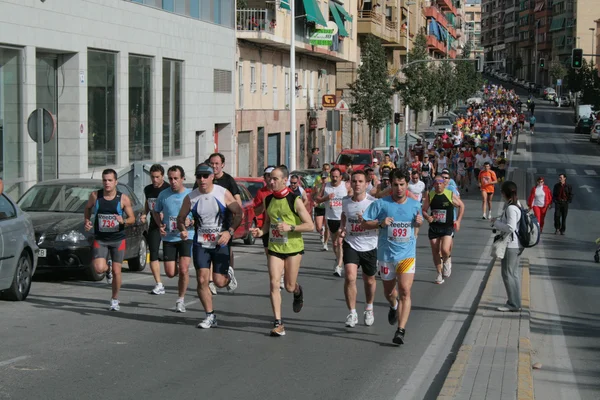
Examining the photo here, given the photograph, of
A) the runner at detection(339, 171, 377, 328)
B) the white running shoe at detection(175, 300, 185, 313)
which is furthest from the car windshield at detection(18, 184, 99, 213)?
the runner at detection(339, 171, 377, 328)

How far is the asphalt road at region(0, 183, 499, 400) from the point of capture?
8.72 meters

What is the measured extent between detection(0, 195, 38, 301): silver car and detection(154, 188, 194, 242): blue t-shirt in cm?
170

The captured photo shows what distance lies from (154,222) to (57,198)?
12.2ft

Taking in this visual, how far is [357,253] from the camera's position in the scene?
471 inches

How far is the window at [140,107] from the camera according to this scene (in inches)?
1196

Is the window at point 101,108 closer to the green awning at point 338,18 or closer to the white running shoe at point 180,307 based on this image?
the white running shoe at point 180,307

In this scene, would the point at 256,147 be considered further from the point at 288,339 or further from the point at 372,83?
the point at 288,339

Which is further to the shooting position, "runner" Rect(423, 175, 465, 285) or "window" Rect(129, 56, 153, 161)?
"window" Rect(129, 56, 153, 161)

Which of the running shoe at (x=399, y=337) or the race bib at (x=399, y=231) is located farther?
the race bib at (x=399, y=231)

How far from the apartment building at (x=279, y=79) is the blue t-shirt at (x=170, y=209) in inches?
912

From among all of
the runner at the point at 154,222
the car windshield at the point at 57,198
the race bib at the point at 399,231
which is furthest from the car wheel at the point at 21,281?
the race bib at the point at 399,231

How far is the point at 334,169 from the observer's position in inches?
721

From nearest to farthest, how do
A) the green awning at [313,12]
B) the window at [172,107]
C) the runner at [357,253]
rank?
the runner at [357,253] < the window at [172,107] < the green awning at [313,12]

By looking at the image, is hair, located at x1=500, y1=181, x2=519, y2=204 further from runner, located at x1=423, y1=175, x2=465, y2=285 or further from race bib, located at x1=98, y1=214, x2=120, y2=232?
race bib, located at x1=98, y1=214, x2=120, y2=232
